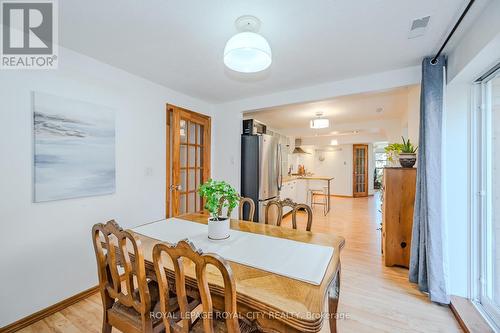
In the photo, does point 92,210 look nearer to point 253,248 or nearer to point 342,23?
point 253,248

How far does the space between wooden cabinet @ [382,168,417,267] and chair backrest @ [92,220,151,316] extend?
282 cm

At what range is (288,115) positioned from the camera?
4742 millimetres

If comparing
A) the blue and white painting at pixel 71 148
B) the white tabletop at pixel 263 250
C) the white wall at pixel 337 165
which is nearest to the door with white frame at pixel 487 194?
the white tabletop at pixel 263 250

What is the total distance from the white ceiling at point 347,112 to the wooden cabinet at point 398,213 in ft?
3.77

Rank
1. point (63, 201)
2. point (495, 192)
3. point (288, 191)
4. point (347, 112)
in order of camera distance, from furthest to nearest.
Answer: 1. point (288, 191)
2. point (347, 112)
3. point (63, 201)
4. point (495, 192)

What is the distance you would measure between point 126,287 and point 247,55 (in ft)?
5.51

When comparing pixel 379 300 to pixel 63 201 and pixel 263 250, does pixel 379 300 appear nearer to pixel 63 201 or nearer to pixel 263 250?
pixel 263 250

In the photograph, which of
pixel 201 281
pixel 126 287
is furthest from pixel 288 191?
pixel 201 281

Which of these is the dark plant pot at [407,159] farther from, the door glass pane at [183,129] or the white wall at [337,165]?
the white wall at [337,165]

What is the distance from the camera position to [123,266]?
1.20 metres

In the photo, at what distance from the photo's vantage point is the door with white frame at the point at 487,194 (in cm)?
184

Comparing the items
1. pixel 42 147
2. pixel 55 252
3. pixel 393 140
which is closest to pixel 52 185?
pixel 42 147

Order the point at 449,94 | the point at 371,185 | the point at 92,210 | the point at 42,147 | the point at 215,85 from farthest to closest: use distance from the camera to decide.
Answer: the point at 371,185 → the point at 215,85 → the point at 92,210 → the point at 449,94 → the point at 42,147

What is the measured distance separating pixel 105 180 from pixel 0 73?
1148mm
